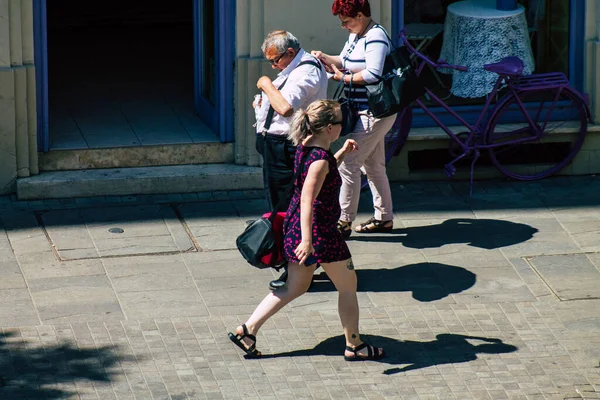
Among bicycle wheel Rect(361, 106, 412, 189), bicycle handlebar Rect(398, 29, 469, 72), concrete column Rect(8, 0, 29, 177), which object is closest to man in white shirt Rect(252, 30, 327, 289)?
bicycle handlebar Rect(398, 29, 469, 72)

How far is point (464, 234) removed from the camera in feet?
30.7

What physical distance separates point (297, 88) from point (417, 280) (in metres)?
1.62

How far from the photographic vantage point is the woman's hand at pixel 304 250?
6934 mm

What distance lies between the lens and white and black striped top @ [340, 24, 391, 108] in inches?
334

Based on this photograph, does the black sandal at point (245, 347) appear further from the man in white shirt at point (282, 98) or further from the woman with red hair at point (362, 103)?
the woman with red hair at point (362, 103)

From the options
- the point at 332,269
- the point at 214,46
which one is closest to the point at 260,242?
the point at 332,269

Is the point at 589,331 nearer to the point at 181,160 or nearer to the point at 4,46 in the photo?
the point at 181,160

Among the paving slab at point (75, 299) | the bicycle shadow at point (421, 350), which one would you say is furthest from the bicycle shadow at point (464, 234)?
the paving slab at point (75, 299)

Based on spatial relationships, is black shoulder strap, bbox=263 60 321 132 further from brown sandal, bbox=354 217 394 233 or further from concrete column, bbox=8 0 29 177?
concrete column, bbox=8 0 29 177

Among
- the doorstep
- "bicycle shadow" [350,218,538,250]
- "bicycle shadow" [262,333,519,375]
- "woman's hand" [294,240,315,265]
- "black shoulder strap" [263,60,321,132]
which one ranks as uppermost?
"black shoulder strap" [263,60,321,132]

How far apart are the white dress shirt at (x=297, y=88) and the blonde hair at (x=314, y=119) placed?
895mm

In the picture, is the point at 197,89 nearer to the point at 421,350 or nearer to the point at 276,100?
the point at 276,100

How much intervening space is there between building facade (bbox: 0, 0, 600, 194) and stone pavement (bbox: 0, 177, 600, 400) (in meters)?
0.49

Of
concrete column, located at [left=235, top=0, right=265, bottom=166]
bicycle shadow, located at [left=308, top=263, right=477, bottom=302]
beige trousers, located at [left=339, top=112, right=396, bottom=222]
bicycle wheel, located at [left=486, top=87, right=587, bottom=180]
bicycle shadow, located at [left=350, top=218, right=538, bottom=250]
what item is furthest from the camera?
bicycle wheel, located at [left=486, top=87, right=587, bottom=180]
